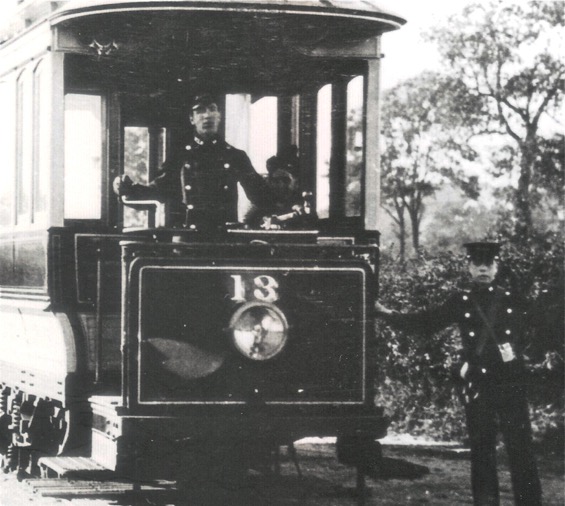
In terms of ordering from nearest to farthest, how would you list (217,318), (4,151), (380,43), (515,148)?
(217,318)
(380,43)
(4,151)
(515,148)

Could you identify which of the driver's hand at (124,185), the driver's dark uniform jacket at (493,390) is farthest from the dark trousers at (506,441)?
the driver's hand at (124,185)

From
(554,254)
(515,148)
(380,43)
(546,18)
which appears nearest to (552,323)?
(554,254)

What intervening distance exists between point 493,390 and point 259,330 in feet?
5.36

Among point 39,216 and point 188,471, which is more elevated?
point 39,216

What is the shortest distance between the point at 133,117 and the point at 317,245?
122 inches

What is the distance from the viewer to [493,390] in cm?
710

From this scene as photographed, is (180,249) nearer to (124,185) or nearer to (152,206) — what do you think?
(124,185)

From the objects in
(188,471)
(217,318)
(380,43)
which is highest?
(380,43)

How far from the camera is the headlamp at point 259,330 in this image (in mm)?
6352

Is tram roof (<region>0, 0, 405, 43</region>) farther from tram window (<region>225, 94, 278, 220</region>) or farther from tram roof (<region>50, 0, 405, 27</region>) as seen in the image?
tram window (<region>225, 94, 278, 220</region>)

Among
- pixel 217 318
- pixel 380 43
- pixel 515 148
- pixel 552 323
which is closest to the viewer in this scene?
pixel 217 318

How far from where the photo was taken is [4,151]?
8.66 meters

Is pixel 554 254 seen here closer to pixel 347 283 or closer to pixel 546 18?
pixel 347 283

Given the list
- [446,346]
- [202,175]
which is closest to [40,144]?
[202,175]
